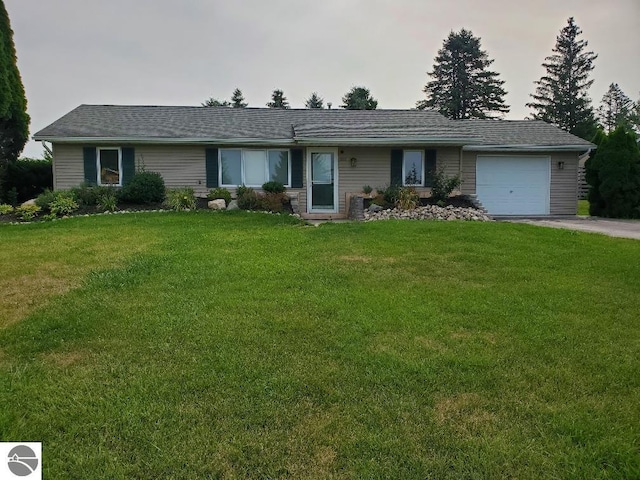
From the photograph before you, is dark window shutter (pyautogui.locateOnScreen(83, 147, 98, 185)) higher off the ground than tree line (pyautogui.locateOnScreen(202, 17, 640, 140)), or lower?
lower

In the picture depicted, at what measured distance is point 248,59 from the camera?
1795cm

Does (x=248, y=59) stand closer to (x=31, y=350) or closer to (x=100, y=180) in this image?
(x=100, y=180)

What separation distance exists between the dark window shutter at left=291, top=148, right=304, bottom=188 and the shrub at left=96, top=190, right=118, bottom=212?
210 inches

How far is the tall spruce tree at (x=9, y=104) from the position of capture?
46.7ft

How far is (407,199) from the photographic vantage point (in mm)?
13133

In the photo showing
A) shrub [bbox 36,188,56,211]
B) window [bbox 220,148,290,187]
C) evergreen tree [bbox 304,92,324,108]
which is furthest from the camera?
evergreen tree [bbox 304,92,324,108]

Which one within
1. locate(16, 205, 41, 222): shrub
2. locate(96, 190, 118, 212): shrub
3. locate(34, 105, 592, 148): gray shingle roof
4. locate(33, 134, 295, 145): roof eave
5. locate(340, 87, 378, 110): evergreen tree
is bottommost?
locate(16, 205, 41, 222): shrub

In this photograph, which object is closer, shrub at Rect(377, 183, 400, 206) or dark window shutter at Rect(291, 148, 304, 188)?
shrub at Rect(377, 183, 400, 206)

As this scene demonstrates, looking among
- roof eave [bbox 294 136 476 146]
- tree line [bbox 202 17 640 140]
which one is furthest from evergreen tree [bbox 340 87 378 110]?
roof eave [bbox 294 136 476 146]

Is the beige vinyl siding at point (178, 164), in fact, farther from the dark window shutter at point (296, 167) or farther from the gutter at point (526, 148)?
the gutter at point (526, 148)

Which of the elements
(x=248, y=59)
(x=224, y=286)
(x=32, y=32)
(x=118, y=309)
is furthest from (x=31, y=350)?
(x=248, y=59)

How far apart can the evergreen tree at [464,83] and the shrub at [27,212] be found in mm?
35923

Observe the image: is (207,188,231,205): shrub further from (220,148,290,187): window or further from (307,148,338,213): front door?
(307,148,338,213): front door

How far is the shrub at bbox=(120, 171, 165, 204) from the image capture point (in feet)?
43.0
